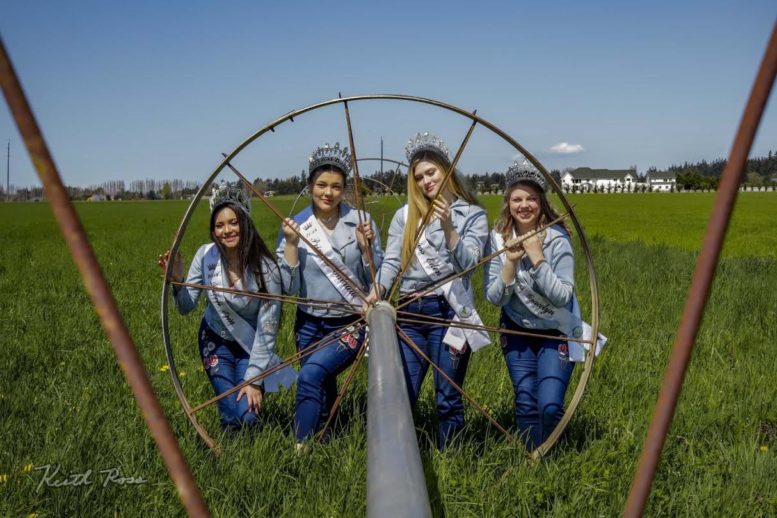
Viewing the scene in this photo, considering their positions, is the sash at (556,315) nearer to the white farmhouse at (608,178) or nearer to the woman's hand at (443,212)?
the woman's hand at (443,212)

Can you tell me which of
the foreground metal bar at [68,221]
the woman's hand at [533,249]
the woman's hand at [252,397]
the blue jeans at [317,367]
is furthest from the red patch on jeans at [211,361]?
the foreground metal bar at [68,221]

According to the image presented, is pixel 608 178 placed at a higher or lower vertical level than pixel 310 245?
higher

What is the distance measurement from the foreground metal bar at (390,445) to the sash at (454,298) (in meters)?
1.28

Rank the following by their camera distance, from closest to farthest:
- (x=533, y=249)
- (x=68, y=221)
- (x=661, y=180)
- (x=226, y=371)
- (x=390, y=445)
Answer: (x=68, y=221)
(x=390, y=445)
(x=533, y=249)
(x=226, y=371)
(x=661, y=180)

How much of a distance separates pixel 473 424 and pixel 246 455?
4.81ft

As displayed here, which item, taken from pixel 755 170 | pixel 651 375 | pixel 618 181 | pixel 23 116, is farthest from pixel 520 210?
pixel 618 181

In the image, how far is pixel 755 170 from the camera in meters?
106

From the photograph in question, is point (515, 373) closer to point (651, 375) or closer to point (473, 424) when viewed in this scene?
point (473, 424)

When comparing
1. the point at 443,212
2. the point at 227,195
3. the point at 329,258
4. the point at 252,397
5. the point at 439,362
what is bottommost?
the point at 252,397

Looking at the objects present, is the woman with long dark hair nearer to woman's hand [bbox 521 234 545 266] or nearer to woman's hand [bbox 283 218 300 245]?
woman's hand [bbox 283 218 300 245]

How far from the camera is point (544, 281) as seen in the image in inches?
148

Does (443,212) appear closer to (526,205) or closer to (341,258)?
(526,205)

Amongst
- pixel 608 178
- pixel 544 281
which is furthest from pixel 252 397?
pixel 608 178

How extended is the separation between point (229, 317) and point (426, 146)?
57.3 inches
